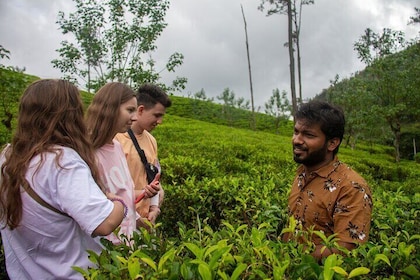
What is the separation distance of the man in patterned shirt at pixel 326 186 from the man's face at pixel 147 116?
1214 mm

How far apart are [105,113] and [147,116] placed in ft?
2.64

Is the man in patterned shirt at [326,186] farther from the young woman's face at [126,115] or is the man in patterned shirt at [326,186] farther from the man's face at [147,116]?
Result: the man's face at [147,116]

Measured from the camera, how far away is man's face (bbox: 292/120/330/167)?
2.24m

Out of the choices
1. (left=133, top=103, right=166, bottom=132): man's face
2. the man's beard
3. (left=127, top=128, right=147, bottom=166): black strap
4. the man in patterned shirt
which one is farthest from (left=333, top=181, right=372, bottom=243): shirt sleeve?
(left=133, top=103, right=166, bottom=132): man's face

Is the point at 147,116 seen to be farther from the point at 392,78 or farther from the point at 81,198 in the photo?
the point at 392,78

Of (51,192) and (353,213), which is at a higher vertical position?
(51,192)

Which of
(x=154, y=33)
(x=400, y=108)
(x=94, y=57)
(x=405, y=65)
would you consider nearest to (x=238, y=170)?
(x=154, y=33)

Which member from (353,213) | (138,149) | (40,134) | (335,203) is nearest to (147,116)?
(138,149)

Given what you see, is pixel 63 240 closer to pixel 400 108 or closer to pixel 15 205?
pixel 15 205

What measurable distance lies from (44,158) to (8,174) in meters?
0.18

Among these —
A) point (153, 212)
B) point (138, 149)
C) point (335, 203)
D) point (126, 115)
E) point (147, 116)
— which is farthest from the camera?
point (147, 116)

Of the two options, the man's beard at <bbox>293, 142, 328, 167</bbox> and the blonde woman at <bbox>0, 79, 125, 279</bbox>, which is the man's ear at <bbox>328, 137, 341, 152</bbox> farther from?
the blonde woman at <bbox>0, 79, 125, 279</bbox>

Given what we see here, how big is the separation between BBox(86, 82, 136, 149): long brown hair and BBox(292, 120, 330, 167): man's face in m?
0.99

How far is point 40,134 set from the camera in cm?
165
